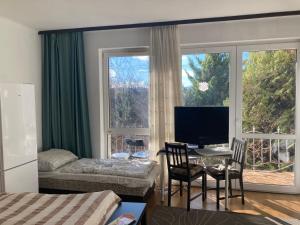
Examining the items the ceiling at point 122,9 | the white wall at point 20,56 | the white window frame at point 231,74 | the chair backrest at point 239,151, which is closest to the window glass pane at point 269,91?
the white window frame at point 231,74

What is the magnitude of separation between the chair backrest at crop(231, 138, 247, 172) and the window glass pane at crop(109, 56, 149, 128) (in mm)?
1468

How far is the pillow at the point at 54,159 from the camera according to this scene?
3791mm

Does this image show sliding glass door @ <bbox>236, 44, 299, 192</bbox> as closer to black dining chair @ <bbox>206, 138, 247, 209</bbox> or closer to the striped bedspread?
black dining chair @ <bbox>206, 138, 247, 209</bbox>

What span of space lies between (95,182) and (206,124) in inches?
68.4

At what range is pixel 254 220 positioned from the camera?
3182 millimetres

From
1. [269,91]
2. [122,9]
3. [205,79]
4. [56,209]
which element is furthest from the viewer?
[205,79]

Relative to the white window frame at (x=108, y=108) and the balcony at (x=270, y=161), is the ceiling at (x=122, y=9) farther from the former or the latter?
the balcony at (x=270, y=161)

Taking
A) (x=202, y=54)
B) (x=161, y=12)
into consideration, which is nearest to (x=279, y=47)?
(x=202, y=54)

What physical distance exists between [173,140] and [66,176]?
1.64 metres

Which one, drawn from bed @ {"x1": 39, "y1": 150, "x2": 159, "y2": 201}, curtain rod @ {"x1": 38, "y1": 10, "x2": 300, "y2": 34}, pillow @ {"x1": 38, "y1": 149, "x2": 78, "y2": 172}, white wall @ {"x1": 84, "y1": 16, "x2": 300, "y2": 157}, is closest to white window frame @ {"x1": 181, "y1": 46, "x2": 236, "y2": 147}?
white wall @ {"x1": 84, "y1": 16, "x2": 300, "y2": 157}

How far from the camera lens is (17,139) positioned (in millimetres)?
3146

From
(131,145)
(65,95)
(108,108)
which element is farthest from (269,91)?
(65,95)

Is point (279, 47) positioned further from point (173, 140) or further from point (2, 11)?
point (2, 11)

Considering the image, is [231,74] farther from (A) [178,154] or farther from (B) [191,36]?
(A) [178,154]
